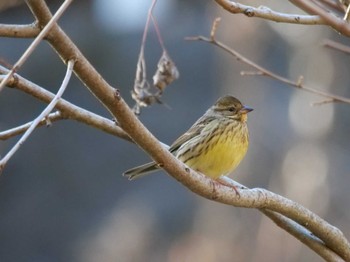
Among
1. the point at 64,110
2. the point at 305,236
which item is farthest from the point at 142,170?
the point at 64,110

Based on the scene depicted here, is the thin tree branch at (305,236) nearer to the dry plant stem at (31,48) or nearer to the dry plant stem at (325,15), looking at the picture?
the dry plant stem at (325,15)

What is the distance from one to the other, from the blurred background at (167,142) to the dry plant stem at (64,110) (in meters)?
6.10

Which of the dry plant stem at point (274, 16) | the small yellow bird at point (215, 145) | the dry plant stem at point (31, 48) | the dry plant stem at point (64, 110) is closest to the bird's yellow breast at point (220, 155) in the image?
the small yellow bird at point (215, 145)

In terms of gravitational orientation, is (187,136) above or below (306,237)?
above

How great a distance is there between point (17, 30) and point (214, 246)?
303 inches

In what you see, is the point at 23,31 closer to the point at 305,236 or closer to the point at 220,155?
the point at 305,236

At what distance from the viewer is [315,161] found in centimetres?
1163

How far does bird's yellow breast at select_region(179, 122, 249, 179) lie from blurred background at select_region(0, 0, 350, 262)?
456 cm

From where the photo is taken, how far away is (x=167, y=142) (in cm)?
1130

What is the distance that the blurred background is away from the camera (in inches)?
438

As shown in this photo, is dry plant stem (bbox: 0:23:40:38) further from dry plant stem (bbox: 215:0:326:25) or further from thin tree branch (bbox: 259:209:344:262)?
thin tree branch (bbox: 259:209:344:262)

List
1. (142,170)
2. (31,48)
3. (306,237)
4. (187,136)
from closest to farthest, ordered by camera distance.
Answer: (31,48) → (306,237) → (142,170) → (187,136)

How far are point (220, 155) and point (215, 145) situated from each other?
0.44ft

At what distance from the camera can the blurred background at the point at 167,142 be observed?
11.1 meters
